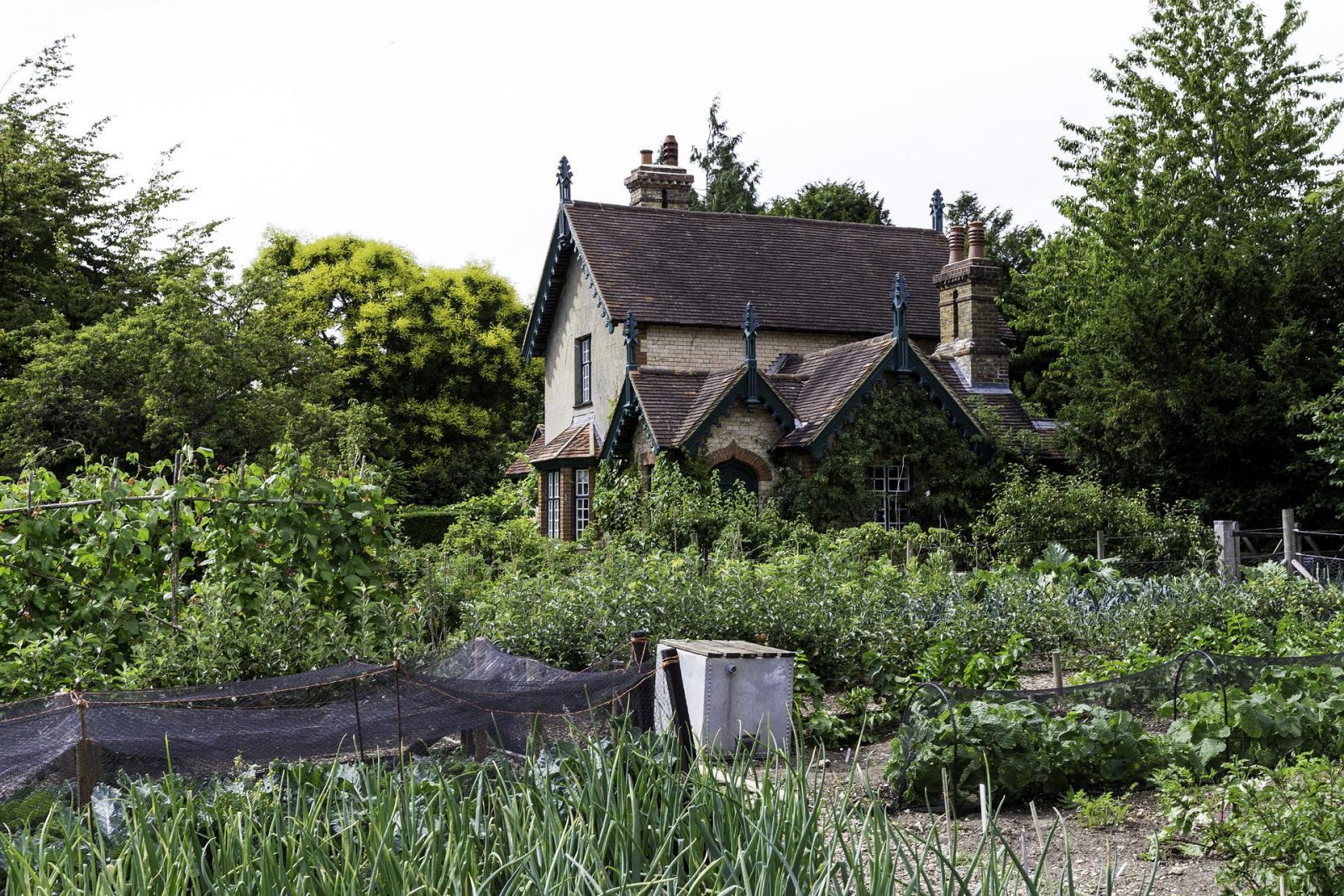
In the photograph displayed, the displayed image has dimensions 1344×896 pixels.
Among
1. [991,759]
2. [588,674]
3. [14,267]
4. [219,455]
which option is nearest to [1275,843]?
[991,759]

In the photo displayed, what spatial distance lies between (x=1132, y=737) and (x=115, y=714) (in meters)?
5.18

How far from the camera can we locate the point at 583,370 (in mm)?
26766

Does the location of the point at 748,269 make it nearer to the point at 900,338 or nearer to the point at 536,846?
the point at 900,338

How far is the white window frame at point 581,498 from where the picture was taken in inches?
963

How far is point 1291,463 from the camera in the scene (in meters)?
20.3

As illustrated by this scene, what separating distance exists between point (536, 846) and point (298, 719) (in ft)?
7.73

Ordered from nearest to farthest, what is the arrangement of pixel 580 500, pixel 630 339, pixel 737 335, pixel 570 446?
pixel 630 339, pixel 737 335, pixel 580 500, pixel 570 446

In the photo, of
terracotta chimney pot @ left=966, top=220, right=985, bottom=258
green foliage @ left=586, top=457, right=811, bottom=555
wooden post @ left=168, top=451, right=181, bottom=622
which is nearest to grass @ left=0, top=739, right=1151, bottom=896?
wooden post @ left=168, top=451, right=181, bottom=622

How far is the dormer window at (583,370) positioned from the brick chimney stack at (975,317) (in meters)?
7.26

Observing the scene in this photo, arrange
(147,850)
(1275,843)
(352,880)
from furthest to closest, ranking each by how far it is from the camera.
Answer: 1. (1275,843)
2. (147,850)
3. (352,880)

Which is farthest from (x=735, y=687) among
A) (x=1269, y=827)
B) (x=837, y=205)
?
(x=837, y=205)

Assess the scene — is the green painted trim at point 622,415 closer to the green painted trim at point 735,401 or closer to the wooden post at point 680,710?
the green painted trim at point 735,401

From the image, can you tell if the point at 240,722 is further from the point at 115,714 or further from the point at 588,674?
the point at 588,674

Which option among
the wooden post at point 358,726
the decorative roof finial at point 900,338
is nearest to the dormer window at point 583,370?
the decorative roof finial at point 900,338
